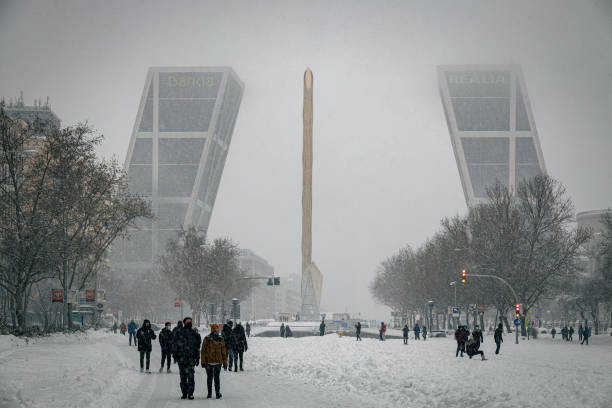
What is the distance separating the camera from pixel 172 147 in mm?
167000

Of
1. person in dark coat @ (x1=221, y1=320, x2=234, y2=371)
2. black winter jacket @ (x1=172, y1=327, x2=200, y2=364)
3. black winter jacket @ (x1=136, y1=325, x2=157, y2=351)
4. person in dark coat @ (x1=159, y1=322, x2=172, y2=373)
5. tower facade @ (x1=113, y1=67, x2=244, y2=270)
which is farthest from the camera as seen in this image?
tower facade @ (x1=113, y1=67, x2=244, y2=270)

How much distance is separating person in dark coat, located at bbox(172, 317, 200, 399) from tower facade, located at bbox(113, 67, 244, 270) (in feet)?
479

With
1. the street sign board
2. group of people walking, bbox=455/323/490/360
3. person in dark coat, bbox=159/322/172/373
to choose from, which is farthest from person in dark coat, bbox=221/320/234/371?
the street sign board

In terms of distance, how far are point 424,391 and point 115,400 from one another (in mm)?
7303

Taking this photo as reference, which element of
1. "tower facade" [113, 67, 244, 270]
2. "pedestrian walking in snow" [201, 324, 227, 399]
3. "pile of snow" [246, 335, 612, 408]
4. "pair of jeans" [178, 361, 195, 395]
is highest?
"tower facade" [113, 67, 244, 270]

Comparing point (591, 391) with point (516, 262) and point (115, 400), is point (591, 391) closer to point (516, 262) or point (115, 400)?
point (115, 400)

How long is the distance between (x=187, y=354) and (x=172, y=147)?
505 feet

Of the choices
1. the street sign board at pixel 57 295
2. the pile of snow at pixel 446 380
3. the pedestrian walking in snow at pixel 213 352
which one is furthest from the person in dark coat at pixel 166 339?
the street sign board at pixel 57 295

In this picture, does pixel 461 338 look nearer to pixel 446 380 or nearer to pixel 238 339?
pixel 238 339

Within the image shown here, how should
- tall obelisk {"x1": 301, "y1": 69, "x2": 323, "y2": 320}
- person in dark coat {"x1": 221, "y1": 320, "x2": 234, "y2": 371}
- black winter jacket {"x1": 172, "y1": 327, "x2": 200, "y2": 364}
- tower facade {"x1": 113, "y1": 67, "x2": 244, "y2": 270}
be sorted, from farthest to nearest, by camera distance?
tower facade {"x1": 113, "y1": 67, "x2": 244, "y2": 270} < tall obelisk {"x1": 301, "y1": 69, "x2": 323, "y2": 320} < person in dark coat {"x1": 221, "y1": 320, "x2": 234, "y2": 371} < black winter jacket {"x1": 172, "y1": 327, "x2": 200, "y2": 364}

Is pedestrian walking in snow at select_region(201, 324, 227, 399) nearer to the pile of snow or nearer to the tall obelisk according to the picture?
the pile of snow

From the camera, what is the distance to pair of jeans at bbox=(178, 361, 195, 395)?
16.0 m

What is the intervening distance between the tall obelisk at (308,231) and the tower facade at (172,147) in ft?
183

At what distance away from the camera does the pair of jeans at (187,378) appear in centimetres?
1605
